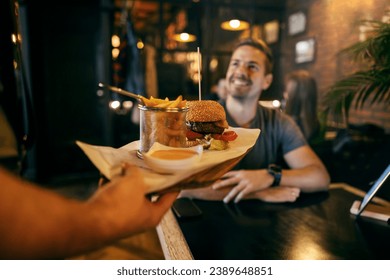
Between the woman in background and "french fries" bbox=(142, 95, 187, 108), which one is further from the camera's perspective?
the woman in background

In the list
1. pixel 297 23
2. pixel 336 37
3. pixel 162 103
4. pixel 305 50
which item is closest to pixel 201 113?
pixel 162 103

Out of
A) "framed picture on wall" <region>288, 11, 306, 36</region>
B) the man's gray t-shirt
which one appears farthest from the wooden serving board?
"framed picture on wall" <region>288, 11, 306, 36</region>

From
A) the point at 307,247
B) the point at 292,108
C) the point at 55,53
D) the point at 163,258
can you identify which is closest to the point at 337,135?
the point at 292,108

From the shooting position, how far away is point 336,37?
238 centimetres

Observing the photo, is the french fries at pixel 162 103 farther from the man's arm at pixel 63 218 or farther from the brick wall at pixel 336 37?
the brick wall at pixel 336 37

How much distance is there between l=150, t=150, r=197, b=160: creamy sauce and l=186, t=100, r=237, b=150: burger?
0.64 feet

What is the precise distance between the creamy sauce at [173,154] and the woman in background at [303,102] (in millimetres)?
2232

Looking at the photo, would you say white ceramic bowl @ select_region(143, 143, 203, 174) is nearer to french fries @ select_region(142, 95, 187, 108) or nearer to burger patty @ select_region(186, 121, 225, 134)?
french fries @ select_region(142, 95, 187, 108)

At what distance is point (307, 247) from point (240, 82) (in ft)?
3.37

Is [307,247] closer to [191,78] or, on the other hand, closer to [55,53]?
[191,78]

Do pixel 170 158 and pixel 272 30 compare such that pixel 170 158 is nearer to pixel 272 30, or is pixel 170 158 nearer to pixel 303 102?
pixel 303 102

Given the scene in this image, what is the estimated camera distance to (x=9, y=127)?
1.62 metres

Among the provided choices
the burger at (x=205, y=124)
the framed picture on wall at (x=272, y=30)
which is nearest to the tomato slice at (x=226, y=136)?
the burger at (x=205, y=124)

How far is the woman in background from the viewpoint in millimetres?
2979
